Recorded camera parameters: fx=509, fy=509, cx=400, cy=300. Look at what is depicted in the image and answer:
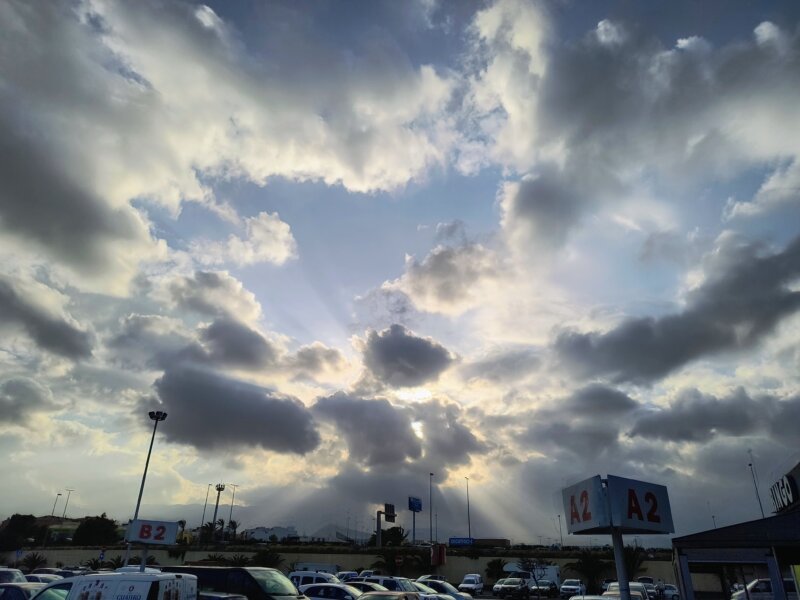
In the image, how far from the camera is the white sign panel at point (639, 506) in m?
10.2

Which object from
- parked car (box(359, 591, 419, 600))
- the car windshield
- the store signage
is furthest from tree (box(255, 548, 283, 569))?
the store signage

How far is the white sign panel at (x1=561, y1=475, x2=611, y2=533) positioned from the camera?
10.3 m

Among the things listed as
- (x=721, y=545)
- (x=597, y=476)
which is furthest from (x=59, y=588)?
(x=721, y=545)

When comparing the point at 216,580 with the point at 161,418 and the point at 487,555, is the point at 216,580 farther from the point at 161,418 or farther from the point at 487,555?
the point at 487,555

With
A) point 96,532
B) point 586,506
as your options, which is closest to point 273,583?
point 586,506

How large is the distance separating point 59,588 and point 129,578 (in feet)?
10.8

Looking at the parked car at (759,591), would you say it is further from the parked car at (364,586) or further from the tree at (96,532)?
the tree at (96,532)

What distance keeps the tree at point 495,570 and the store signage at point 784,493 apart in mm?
33529

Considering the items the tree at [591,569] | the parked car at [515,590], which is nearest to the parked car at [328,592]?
the parked car at [515,590]

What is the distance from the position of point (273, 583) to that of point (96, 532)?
9893cm

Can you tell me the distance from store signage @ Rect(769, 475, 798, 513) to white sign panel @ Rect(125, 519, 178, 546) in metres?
25.5

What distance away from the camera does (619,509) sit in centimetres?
1017

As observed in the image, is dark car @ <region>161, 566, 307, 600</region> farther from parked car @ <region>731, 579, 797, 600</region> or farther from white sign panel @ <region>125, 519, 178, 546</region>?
parked car @ <region>731, 579, 797, 600</region>

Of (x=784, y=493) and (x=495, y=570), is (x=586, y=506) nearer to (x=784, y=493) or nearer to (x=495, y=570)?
(x=784, y=493)
